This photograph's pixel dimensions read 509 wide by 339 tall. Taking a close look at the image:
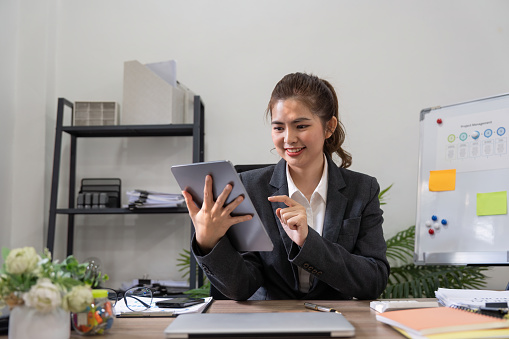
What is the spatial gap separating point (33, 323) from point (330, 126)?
1.15 metres

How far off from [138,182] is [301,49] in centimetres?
124

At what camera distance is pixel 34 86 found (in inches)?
115

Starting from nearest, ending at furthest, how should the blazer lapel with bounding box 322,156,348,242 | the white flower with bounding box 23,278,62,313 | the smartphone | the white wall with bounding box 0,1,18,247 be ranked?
the white flower with bounding box 23,278,62,313
the smartphone
the blazer lapel with bounding box 322,156,348,242
the white wall with bounding box 0,1,18,247

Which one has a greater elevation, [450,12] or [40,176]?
[450,12]

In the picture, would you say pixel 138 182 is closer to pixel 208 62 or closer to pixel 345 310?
pixel 208 62

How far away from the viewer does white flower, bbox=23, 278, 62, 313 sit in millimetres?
813

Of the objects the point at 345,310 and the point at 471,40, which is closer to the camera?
the point at 345,310

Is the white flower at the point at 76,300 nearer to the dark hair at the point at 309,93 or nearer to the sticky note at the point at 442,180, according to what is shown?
the dark hair at the point at 309,93

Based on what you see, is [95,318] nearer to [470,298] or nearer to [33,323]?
[33,323]

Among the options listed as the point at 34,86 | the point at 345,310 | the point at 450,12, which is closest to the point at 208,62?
the point at 34,86

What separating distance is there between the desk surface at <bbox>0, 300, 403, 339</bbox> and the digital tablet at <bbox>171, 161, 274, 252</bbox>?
0.48 feet

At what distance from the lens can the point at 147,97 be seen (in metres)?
2.73

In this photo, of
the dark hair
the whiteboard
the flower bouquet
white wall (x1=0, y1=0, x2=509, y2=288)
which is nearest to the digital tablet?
the flower bouquet

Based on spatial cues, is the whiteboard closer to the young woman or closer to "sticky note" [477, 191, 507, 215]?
"sticky note" [477, 191, 507, 215]
